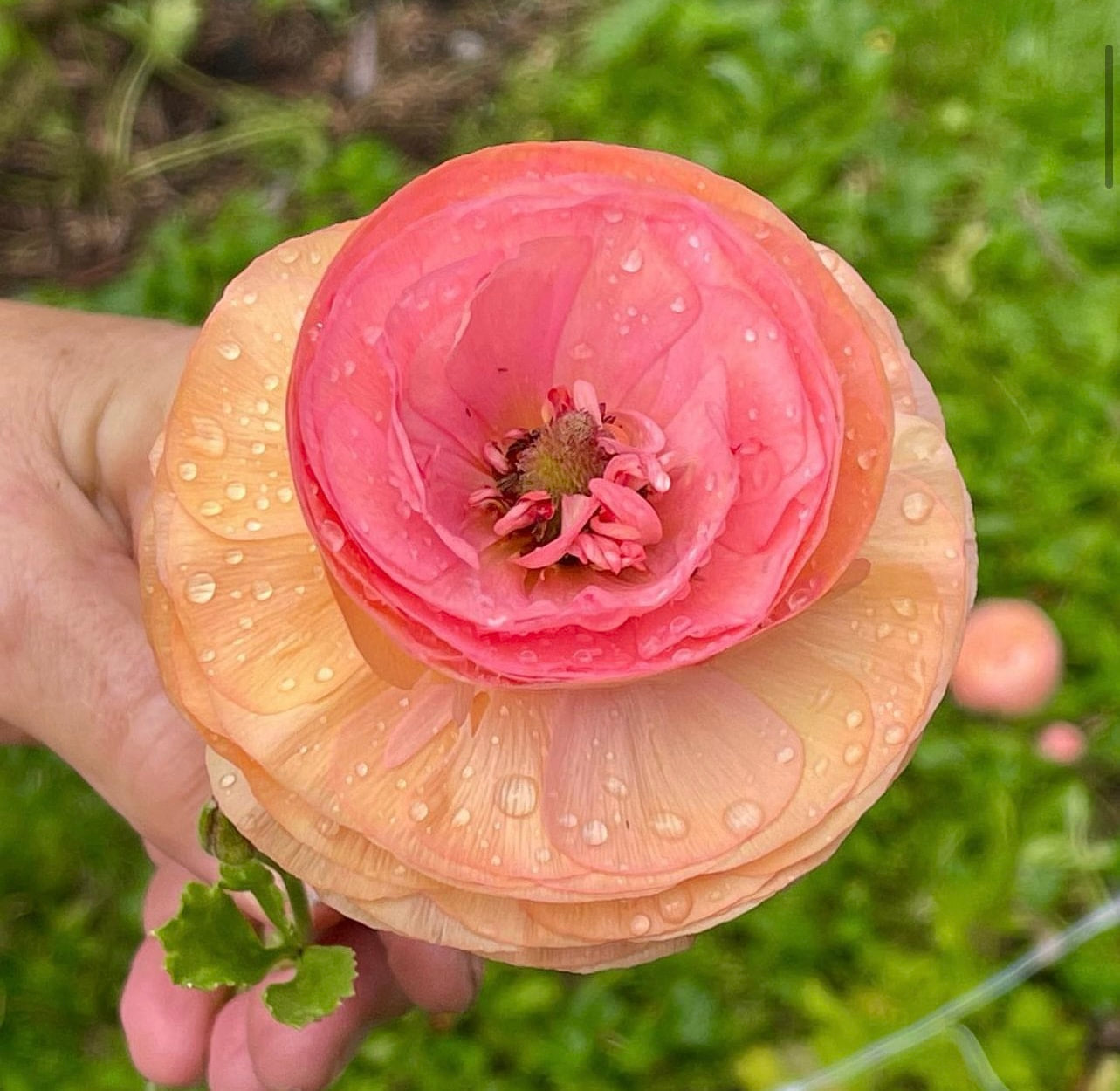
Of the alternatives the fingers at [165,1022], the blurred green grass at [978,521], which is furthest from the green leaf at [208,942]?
the blurred green grass at [978,521]

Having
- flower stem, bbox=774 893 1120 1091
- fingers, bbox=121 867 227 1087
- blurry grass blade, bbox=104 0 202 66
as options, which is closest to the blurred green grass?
flower stem, bbox=774 893 1120 1091

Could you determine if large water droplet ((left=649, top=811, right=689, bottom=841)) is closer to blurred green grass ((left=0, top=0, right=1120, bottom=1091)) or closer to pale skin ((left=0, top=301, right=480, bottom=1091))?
pale skin ((left=0, top=301, right=480, bottom=1091))

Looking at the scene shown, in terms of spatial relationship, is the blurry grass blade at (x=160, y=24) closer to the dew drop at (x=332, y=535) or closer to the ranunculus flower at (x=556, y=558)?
the ranunculus flower at (x=556, y=558)

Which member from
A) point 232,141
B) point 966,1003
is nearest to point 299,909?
point 966,1003

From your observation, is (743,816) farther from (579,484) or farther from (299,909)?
(299,909)

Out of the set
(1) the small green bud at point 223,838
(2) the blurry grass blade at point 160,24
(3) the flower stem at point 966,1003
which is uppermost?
(2) the blurry grass blade at point 160,24

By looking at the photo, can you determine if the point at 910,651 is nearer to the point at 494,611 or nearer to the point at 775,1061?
the point at 494,611

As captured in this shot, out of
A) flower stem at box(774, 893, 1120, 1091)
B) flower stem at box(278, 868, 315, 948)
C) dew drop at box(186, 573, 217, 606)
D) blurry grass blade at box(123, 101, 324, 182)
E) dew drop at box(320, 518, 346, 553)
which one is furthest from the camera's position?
blurry grass blade at box(123, 101, 324, 182)

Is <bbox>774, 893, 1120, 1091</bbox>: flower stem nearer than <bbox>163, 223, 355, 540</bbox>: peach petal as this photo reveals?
No
